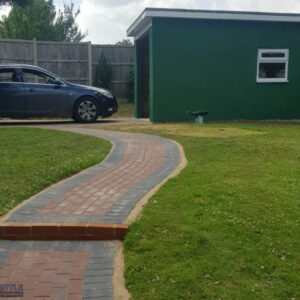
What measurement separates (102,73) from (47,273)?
17058 millimetres

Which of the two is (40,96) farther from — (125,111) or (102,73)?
(102,73)

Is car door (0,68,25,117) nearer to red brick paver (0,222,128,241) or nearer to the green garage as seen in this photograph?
the green garage

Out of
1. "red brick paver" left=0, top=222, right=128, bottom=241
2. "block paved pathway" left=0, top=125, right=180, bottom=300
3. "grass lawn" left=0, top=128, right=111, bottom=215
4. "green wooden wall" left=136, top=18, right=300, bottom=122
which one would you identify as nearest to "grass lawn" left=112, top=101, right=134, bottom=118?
"green wooden wall" left=136, top=18, right=300, bottom=122

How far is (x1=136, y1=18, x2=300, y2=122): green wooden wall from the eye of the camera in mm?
13367

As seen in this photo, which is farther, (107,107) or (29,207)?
(107,107)

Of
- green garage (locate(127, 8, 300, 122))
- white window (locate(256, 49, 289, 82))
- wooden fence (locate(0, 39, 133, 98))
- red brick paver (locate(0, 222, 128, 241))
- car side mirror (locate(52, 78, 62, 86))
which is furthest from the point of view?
wooden fence (locate(0, 39, 133, 98))

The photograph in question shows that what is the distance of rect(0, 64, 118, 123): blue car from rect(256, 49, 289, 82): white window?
5.36 metres

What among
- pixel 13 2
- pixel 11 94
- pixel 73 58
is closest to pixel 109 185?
pixel 11 94

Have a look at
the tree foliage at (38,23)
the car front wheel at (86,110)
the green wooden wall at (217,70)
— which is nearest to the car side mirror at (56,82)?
the car front wheel at (86,110)

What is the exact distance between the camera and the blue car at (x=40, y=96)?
12102mm

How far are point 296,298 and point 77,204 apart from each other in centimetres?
252

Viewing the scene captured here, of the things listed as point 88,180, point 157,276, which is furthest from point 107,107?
point 157,276

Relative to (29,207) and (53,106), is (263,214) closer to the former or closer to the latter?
(29,207)

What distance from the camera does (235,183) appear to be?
539 cm
